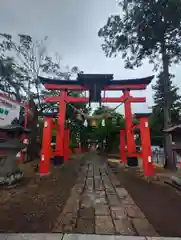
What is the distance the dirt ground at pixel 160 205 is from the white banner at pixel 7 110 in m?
7.38

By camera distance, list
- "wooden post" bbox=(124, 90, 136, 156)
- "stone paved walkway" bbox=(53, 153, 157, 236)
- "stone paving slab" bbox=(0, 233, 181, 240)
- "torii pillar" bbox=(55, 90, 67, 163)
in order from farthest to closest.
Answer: "wooden post" bbox=(124, 90, 136, 156)
"torii pillar" bbox=(55, 90, 67, 163)
"stone paved walkway" bbox=(53, 153, 157, 236)
"stone paving slab" bbox=(0, 233, 181, 240)

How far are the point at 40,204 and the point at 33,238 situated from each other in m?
1.59

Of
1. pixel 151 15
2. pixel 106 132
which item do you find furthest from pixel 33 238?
pixel 106 132

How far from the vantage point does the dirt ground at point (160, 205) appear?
2828 millimetres

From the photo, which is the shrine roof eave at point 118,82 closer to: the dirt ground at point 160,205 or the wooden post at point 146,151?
the wooden post at point 146,151

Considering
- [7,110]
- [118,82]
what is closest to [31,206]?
[7,110]

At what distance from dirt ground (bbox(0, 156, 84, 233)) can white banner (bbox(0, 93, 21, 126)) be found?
470 centimetres

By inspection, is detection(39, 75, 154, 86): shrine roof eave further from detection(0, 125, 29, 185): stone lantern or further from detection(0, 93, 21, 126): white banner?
detection(0, 125, 29, 185): stone lantern

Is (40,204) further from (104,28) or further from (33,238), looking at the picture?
(104,28)

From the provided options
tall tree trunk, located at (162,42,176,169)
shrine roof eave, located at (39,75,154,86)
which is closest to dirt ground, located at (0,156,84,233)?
shrine roof eave, located at (39,75,154,86)

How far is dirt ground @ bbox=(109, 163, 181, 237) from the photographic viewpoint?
2.83m

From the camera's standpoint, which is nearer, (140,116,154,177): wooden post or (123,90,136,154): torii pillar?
(140,116,154,177): wooden post

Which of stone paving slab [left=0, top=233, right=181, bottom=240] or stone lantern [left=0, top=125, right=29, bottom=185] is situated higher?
stone lantern [left=0, top=125, right=29, bottom=185]

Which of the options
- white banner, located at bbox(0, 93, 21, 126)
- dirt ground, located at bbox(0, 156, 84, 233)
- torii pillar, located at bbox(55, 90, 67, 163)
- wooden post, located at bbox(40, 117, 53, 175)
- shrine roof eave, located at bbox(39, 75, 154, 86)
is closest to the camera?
dirt ground, located at bbox(0, 156, 84, 233)
